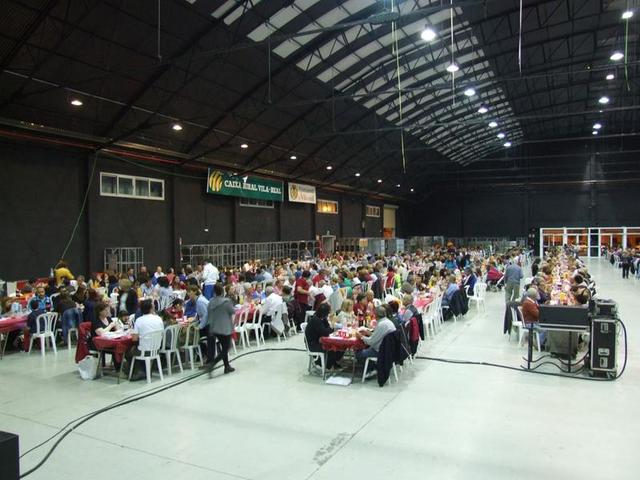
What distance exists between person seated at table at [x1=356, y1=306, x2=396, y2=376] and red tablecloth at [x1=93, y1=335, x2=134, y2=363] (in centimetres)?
319

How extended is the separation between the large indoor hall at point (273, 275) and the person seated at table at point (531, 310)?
86 mm

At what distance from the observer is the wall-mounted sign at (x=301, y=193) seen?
982 inches

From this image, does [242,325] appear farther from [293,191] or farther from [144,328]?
[293,191]

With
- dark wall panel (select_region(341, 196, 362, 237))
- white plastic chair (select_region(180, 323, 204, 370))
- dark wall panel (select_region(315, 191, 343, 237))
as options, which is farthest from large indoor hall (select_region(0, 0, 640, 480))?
dark wall panel (select_region(341, 196, 362, 237))

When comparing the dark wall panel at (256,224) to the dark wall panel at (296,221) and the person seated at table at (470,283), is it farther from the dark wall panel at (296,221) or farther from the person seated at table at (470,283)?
the person seated at table at (470,283)

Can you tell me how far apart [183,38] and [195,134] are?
221 inches

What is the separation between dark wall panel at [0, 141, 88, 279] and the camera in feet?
42.4

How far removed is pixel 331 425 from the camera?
5.08 m

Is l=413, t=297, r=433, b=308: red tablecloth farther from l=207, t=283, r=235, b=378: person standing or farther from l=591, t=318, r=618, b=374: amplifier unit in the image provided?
l=207, t=283, r=235, b=378: person standing

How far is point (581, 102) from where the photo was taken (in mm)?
27203

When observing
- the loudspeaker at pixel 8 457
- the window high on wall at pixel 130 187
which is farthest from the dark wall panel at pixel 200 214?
the loudspeaker at pixel 8 457

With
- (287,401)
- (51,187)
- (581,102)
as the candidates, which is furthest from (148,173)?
(581,102)

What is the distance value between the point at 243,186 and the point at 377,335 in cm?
1607

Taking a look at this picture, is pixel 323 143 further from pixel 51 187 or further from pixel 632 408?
pixel 632 408
